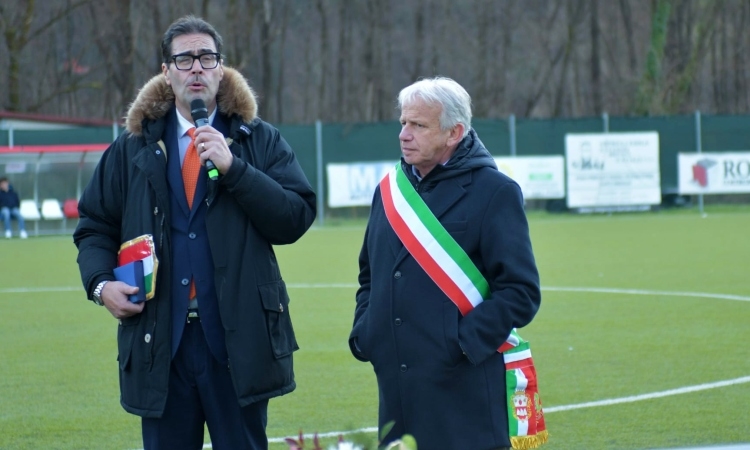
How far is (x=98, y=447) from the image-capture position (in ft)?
23.3

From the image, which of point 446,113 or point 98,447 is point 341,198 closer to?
point 98,447

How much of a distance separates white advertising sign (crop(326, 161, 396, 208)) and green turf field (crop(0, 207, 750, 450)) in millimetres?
8842

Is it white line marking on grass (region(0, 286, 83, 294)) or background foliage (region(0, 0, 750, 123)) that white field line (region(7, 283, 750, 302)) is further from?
background foliage (region(0, 0, 750, 123))

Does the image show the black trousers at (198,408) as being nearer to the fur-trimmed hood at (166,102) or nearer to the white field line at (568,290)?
the fur-trimmed hood at (166,102)

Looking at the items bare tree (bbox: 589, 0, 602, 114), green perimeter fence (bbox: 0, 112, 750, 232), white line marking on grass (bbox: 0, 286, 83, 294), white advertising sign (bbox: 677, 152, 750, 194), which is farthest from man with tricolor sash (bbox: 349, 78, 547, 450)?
bare tree (bbox: 589, 0, 602, 114)

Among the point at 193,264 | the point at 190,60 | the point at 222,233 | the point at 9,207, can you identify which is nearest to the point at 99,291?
the point at 193,264

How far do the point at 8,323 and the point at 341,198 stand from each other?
16.1 meters

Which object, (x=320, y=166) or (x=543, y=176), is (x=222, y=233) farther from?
(x=543, y=176)

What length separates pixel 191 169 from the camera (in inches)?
181

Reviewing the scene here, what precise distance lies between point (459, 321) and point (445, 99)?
0.80 meters

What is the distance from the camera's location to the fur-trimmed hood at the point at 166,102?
4.63 metres

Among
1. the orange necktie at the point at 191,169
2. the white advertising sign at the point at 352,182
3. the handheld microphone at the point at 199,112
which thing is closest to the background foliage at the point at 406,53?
the white advertising sign at the point at 352,182

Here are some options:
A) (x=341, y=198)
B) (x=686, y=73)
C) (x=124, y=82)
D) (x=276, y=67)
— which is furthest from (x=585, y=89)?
(x=341, y=198)

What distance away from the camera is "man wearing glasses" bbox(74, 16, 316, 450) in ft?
14.6
